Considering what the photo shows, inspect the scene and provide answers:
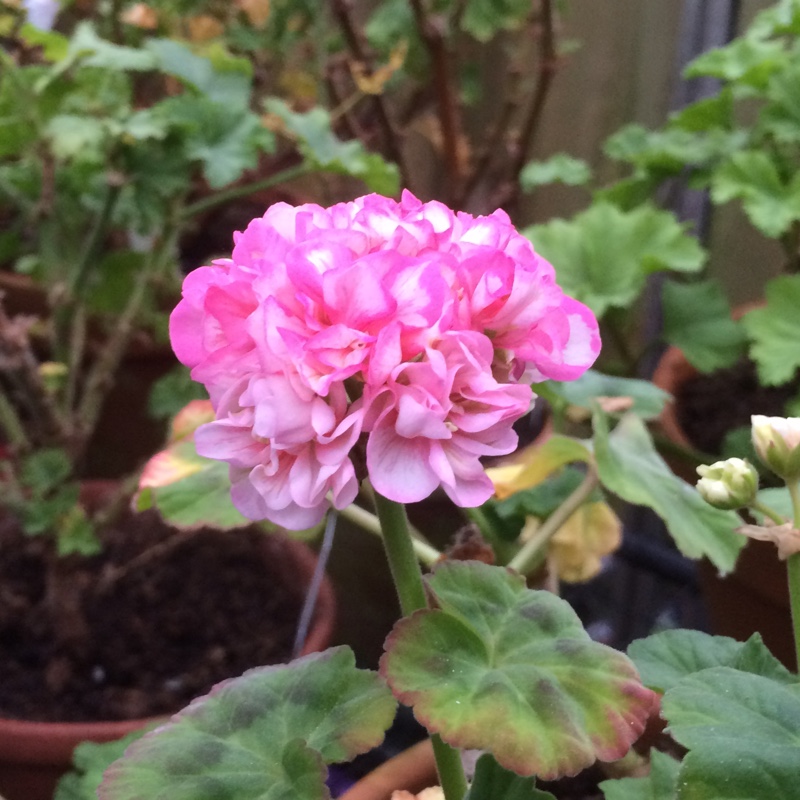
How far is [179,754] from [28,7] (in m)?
0.68

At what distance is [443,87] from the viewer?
1071 millimetres

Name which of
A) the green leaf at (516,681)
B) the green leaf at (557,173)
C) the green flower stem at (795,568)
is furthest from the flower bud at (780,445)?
the green leaf at (557,173)

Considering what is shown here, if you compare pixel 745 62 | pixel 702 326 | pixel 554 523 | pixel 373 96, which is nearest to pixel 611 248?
pixel 702 326

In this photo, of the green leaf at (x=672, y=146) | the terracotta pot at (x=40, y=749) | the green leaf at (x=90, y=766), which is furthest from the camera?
the green leaf at (x=672, y=146)

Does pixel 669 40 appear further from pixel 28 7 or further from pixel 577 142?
pixel 28 7

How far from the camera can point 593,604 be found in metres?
1.05

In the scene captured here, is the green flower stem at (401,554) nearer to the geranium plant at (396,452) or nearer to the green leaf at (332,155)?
the geranium plant at (396,452)

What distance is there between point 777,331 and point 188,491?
61cm

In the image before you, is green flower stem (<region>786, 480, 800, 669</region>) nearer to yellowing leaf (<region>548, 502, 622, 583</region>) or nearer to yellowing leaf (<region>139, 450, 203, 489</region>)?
yellowing leaf (<region>548, 502, 622, 583</region>)

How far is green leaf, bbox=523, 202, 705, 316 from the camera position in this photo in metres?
0.90

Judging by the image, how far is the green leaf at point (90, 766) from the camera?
51 cm

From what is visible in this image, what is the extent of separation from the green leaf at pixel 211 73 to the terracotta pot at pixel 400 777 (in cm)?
65

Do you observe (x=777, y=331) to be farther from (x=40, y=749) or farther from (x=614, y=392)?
(x=40, y=749)

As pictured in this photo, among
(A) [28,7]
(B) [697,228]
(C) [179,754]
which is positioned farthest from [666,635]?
(B) [697,228]
